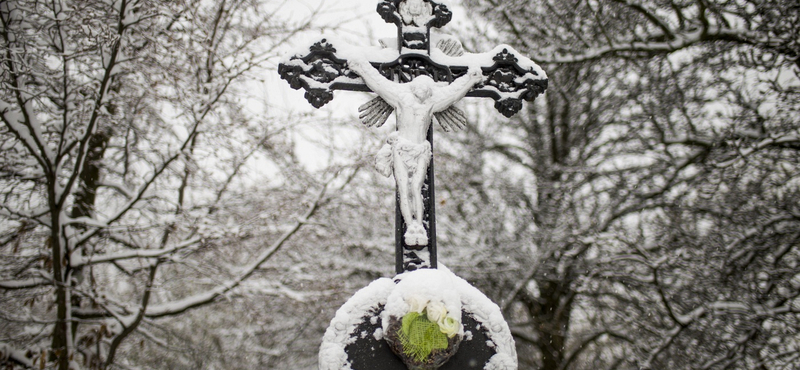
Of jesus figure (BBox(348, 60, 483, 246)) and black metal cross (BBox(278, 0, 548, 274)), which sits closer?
jesus figure (BBox(348, 60, 483, 246))

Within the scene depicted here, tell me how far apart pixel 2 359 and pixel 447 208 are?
598 cm

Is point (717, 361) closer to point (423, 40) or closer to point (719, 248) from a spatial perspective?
point (719, 248)

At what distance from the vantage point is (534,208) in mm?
8148

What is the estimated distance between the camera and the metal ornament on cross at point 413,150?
2166 mm

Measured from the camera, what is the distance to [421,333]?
6.81 ft

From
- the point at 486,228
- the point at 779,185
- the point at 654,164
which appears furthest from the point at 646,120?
the point at 486,228

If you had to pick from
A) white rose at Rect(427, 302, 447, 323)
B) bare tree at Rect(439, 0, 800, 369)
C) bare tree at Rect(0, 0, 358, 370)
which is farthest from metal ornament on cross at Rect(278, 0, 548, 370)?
bare tree at Rect(439, 0, 800, 369)

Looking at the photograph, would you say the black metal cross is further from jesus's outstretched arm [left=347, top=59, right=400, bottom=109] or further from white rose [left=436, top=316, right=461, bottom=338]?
white rose [left=436, top=316, right=461, bottom=338]

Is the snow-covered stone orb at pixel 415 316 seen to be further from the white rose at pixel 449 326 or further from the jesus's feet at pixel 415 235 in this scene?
the jesus's feet at pixel 415 235

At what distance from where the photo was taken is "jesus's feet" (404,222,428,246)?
7.97ft

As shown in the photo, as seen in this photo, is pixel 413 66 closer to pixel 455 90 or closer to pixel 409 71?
pixel 409 71

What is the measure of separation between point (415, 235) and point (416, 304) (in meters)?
0.44

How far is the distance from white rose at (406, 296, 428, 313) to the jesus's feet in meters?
0.40

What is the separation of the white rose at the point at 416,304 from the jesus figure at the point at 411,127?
0.40m
